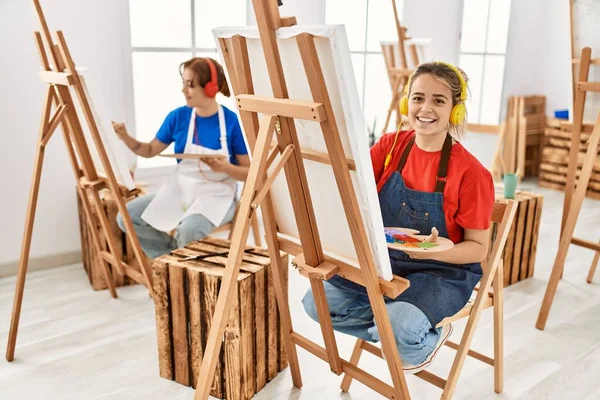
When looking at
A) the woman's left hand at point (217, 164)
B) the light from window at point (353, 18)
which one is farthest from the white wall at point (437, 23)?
the woman's left hand at point (217, 164)

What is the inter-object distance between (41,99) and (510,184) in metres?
2.59

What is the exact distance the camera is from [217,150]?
9.37 ft

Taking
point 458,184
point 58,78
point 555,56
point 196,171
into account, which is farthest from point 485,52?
point 58,78

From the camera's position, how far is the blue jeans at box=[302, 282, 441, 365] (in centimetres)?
168

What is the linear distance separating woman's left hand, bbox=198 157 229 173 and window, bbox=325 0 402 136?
2.19 meters

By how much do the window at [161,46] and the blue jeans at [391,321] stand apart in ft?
7.07

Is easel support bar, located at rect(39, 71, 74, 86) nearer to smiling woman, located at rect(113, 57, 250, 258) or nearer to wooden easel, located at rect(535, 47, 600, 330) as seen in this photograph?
smiling woman, located at rect(113, 57, 250, 258)

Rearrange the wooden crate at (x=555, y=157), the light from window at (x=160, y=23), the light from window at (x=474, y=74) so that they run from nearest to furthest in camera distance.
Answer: the light from window at (x=160, y=23)
the wooden crate at (x=555, y=157)
the light from window at (x=474, y=74)

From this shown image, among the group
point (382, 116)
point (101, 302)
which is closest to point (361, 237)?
point (101, 302)

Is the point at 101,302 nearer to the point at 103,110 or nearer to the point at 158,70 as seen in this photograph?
the point at 103,110

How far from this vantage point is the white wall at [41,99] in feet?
9.92

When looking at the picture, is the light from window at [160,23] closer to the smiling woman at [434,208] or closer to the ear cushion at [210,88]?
the ear cushion at [210,88]

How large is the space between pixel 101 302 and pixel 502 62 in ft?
15.1

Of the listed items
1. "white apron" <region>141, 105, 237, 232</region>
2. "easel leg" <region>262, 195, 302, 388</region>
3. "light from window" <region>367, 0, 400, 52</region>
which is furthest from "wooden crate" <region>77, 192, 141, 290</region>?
"light from window" <region>367, 0, 400, 52</region>
